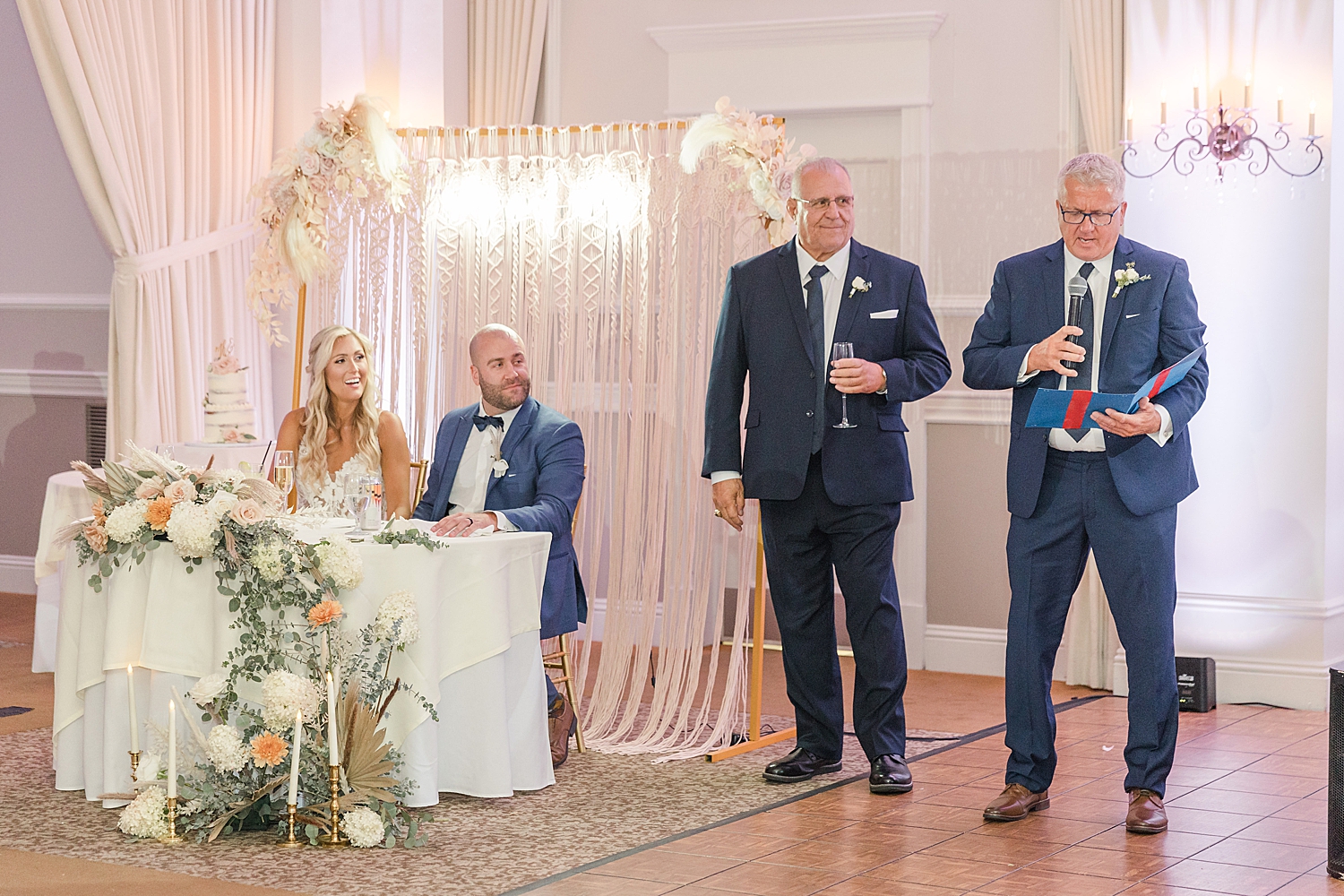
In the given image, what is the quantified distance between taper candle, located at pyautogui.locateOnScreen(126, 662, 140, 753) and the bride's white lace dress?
70 cm

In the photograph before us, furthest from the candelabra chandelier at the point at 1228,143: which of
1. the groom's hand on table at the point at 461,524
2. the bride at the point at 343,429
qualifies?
the groom's hand on table at the point at 461,524

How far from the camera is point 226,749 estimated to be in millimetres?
3959

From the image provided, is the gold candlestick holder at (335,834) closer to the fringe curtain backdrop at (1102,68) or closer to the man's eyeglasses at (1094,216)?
the man's eyeglasses at (1094,216)

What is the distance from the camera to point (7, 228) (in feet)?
28.5

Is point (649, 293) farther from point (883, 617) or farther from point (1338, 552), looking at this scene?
point (1338, 552)

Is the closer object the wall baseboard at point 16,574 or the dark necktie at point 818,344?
the dark necktie at point 818,344

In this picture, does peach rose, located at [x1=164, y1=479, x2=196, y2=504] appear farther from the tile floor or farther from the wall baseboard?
the wall baseboard

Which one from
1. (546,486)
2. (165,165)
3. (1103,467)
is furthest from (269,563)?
(165,165)

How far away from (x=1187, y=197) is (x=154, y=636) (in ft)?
13.5

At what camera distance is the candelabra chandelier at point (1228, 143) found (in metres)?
6.06

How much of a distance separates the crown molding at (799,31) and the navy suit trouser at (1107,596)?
321cm

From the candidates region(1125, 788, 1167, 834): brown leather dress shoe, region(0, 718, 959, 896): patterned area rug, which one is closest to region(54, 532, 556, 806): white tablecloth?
region(0, 718, 959, 896): patterned area rug

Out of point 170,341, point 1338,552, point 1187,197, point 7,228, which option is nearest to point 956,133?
point 1187,197

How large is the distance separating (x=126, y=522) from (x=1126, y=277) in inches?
104
